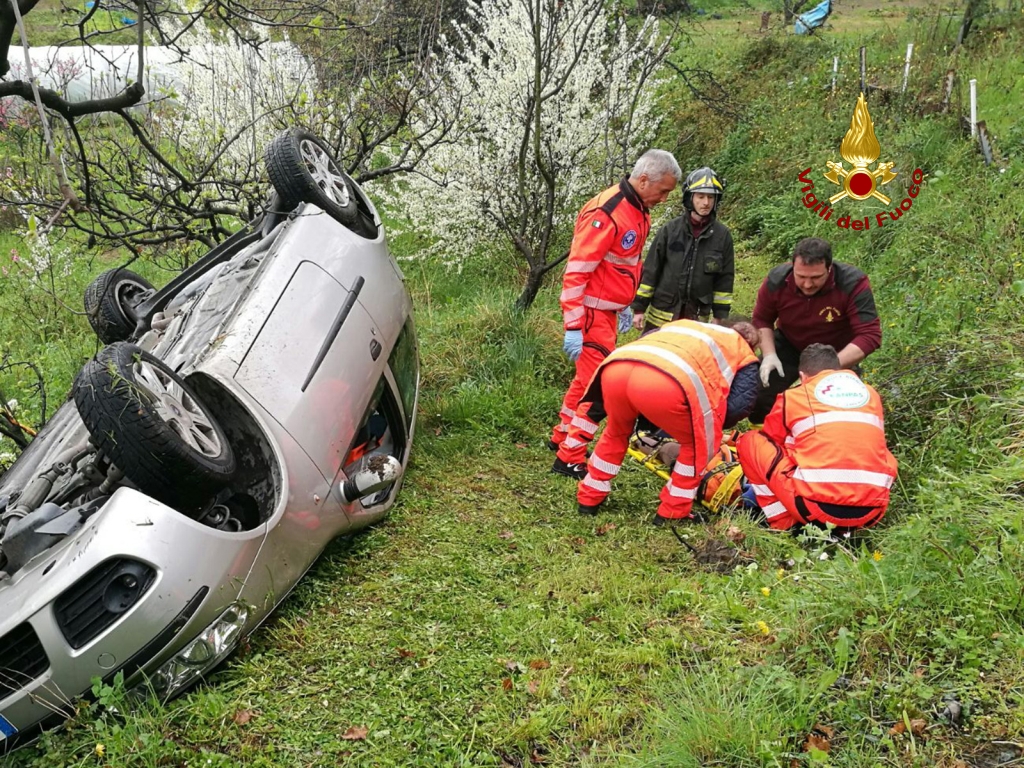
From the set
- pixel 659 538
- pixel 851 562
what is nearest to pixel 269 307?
pixel 659 538

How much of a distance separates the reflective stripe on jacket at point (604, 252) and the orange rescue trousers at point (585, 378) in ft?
0.34

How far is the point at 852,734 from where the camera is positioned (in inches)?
85.3

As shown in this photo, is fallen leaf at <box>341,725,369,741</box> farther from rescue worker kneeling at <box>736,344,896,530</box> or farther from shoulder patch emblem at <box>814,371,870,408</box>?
shoulder patch emblem at <box>814,371,870,408</box>

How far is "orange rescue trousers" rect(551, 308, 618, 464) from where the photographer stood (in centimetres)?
451

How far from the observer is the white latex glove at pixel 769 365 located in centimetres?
472

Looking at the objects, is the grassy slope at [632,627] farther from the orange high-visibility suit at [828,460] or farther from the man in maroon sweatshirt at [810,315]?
the man in maroon sweatshirt at [810,315]

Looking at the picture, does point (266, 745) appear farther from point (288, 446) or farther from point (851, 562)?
point (851, 562)

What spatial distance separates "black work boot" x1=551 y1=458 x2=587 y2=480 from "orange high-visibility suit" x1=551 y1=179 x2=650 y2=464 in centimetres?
4

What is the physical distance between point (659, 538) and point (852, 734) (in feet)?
5.38

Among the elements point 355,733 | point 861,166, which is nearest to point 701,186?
point 355,733

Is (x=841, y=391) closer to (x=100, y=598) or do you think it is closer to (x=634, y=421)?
(x=634, y=421)

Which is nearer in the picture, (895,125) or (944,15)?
(895,125)

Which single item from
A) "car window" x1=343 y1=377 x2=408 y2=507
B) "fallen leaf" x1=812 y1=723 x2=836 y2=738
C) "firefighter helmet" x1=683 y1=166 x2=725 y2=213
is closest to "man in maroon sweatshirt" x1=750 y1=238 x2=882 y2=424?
"firefighter helmet" x1=683 y1=166 x2=725 y2=213

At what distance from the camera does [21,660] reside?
2.35 m
